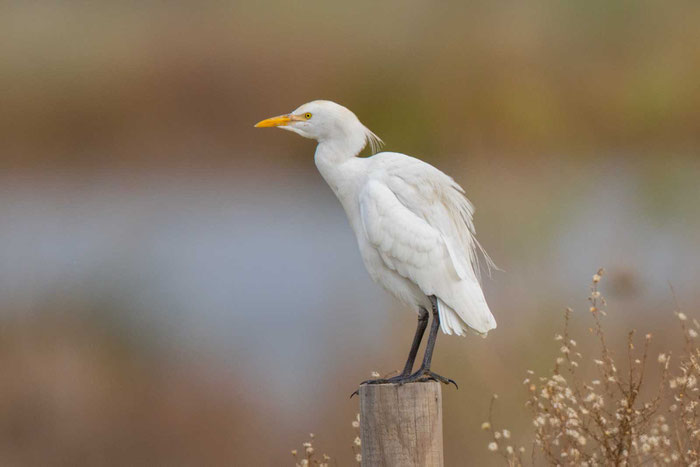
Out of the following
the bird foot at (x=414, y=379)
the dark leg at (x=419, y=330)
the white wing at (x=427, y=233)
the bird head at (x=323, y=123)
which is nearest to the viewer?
the bird foot at (x=414, y=379)

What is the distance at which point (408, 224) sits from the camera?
2.68 metres

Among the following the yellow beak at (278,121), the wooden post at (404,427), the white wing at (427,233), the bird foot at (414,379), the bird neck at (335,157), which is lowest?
the wooden post at (404,427)

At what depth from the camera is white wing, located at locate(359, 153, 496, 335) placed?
259 cm

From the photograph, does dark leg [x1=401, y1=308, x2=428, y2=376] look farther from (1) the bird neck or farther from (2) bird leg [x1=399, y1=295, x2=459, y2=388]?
(1) the bird neck

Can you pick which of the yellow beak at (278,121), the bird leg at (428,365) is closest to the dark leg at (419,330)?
the bird leg at (428,365)

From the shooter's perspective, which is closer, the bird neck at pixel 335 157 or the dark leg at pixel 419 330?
the dark leg at pixel 419 330

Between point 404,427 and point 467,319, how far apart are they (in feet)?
1.48

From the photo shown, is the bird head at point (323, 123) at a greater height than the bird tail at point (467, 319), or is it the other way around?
the bird head at point (323, 123)

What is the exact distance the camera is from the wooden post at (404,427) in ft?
7.26

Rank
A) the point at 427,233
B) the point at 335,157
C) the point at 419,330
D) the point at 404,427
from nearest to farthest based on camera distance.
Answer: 1. the point at 404,427
2. the point at 427,233
3. the point at 419,330
4. the point at 335,157

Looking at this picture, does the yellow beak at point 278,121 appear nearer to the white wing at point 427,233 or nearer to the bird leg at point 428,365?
the white wing at point 427,233

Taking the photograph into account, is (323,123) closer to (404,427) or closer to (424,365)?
(424,365)

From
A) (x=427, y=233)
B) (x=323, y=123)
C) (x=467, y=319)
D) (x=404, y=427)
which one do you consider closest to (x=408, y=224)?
(x=427, y=233)

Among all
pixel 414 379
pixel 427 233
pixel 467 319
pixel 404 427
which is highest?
pixel 427 233
